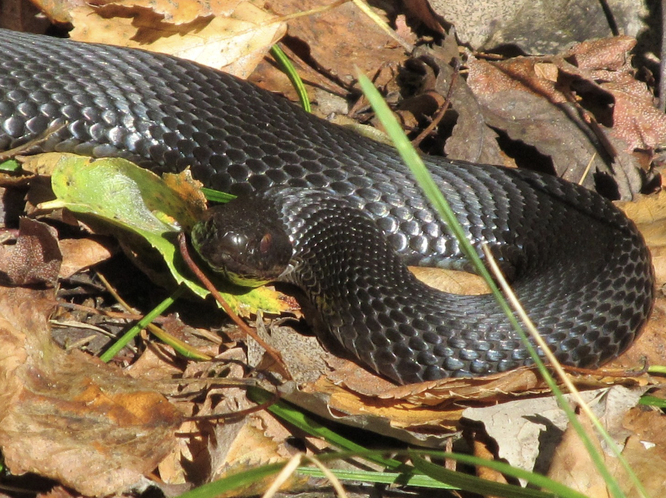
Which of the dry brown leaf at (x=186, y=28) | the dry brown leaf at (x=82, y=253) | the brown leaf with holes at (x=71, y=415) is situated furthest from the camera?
the dry brown leaf at (x=186, y=28)

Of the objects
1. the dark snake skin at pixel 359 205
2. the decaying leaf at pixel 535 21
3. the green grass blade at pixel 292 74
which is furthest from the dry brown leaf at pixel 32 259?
the decaying leaf at pixel 535 21

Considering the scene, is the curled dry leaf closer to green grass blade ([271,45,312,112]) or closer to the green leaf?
green grass blade ([271,45,312,112])

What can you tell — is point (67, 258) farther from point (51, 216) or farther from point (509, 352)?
point (509, 352)

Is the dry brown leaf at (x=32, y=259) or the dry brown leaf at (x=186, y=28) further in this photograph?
the dry brown leaf at (x=186, y=28)

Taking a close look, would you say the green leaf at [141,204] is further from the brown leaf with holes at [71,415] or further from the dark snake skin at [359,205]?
the brown leaf with holes at [71,415]

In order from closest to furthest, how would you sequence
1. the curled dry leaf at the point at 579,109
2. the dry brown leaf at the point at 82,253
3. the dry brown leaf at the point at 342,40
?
the dry brown leaf at the point at 82,253 < the curled dry leaf at the point at 579,109 < the dry brown leaf at the point at 342,40

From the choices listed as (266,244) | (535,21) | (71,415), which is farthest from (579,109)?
(71,415)
